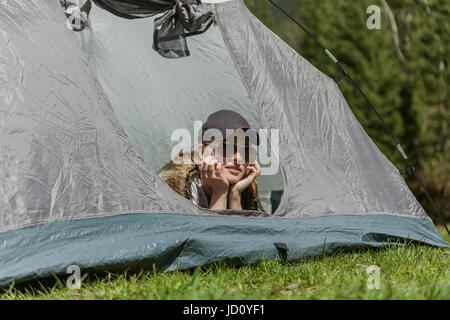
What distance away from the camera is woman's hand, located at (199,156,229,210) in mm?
2928

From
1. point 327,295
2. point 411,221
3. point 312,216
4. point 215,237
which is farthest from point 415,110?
point 327,295

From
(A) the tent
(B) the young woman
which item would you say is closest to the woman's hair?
(B) the young woman

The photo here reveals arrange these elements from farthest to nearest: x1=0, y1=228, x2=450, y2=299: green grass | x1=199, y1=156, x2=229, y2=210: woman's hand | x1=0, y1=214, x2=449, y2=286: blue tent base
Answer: x1=199, y1=156, x2=229, y2=210: woman's hand → x1=0, y1=214, x2=449, y2=286: blue tent base → x1=0, y1=228, x2=450, y2=299: green grass

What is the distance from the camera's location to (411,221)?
3176mm

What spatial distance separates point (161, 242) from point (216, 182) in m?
0.78

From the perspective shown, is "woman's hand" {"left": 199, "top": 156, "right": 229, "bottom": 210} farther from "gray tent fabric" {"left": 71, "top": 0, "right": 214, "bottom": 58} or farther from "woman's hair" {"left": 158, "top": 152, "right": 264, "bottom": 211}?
"gray tent fabric" {"left": 71, "top": 0, "right": 214, "bottom": 58}

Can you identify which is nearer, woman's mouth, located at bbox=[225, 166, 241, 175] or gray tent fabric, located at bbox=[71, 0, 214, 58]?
woman's mouth, located at bbox=[225, 166, 241, 175]

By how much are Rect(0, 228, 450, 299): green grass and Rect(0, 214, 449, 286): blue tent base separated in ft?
0.16

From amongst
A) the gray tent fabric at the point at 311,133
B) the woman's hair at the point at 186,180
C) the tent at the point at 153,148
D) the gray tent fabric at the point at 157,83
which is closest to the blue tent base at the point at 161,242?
the tent at the point at 153,148

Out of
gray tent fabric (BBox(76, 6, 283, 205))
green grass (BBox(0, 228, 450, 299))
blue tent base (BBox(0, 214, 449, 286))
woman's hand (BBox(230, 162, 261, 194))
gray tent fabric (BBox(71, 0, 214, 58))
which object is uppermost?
gray tent fabric (BBox(71, 0, 214, 58))

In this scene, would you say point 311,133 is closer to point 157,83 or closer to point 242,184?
point 242,184

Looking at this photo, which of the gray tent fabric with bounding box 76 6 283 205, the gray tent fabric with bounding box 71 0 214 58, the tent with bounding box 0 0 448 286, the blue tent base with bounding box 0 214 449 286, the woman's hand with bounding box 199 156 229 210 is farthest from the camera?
the gray tent fabric with bounding box 76 6 283 205

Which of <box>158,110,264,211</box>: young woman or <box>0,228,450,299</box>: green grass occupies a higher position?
<box>158,110,264,211</box>: young woman

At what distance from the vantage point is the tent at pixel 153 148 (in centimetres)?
210
